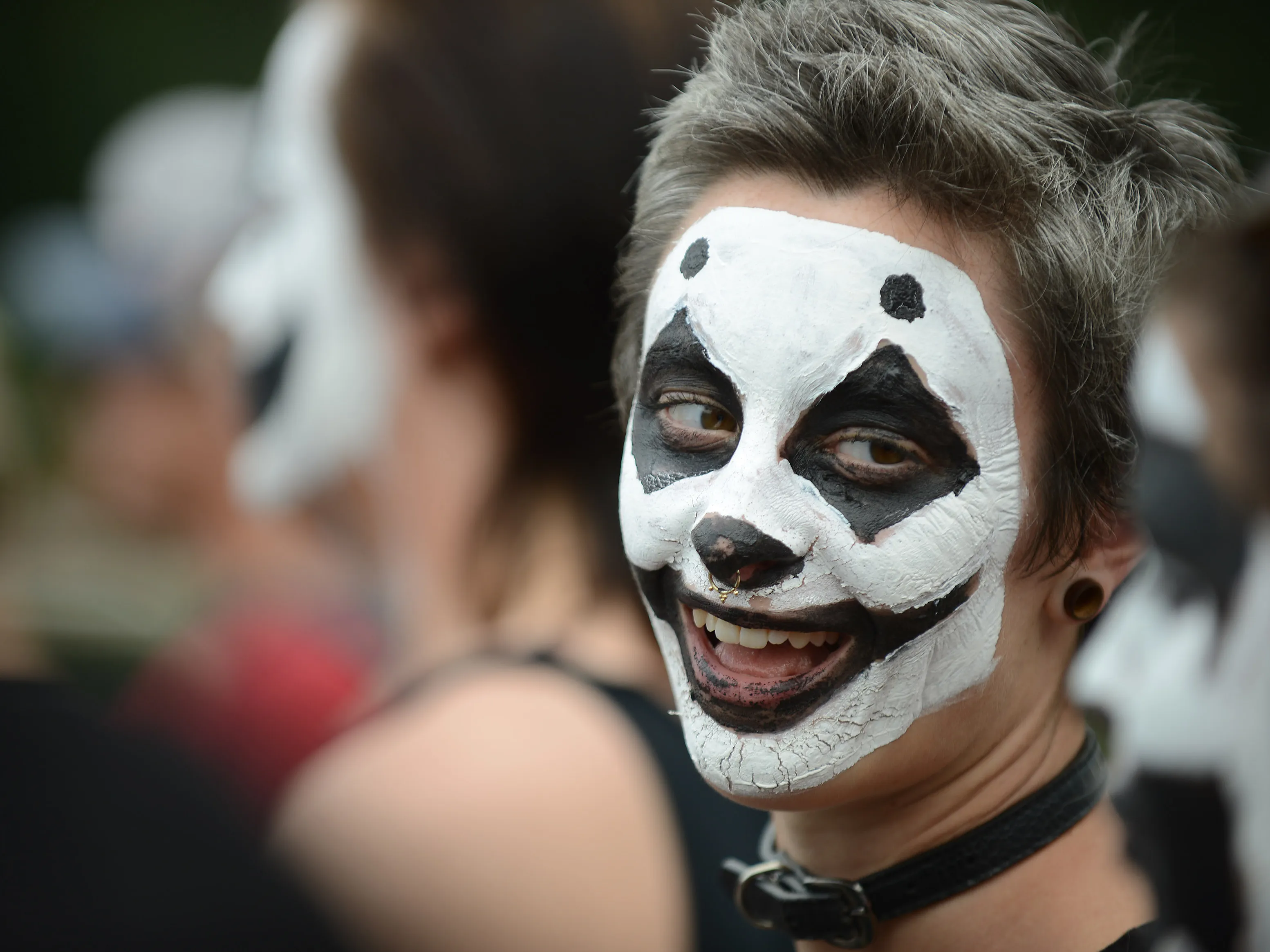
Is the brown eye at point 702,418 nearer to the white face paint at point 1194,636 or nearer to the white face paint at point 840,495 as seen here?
the white face paint at point 840,495

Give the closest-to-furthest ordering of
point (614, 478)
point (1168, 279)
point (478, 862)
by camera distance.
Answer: point (1168, 279)
point (478, 862)
point (614, 478)

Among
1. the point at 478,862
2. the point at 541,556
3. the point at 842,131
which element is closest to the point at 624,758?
the point at 478,862

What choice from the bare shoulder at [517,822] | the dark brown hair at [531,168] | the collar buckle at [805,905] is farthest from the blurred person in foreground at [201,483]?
the collar buckle at [805,905]

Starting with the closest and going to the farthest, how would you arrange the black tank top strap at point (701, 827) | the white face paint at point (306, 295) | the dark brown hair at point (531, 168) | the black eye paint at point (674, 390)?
the black eye paint at point (674, 390)
the black tank top strap at point (701, 827)
the dark brown hair at point (531, 168)
the white face paint at point (306, 295)

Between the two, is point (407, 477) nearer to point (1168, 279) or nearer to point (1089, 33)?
point (1168, 279)

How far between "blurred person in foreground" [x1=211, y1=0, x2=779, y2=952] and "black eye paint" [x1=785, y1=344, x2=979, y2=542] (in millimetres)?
777

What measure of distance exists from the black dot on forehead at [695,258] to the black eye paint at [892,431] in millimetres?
269

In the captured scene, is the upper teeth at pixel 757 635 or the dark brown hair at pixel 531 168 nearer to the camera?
the upper teeth at pixel 757 635

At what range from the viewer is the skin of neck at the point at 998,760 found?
1.96 m

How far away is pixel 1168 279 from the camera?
187 centimetres

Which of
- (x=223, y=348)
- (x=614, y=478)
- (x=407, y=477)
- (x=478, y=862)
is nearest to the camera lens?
(x=478, y=862)

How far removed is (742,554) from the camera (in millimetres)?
1928

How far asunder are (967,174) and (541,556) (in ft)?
4.50

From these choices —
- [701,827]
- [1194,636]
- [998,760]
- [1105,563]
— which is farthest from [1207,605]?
[701,827]
